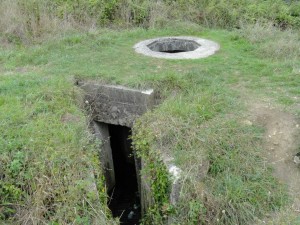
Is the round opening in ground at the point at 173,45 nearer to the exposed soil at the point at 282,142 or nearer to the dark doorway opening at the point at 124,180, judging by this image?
the dark doorway opening at the point at 124,180

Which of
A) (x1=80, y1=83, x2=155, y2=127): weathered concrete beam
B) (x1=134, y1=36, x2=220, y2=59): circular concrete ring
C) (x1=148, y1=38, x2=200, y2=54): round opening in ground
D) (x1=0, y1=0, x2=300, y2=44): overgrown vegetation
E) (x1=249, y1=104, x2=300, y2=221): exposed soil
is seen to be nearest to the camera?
(x1=249, y1=104, x2=300, y2=221): exposed soil

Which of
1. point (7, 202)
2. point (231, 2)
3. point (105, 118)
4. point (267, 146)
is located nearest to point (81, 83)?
point (105, 118)

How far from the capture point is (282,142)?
15.2 feet

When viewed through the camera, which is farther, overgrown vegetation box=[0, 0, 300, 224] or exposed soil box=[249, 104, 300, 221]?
exposed soil box=[249, 104, 300, 221]

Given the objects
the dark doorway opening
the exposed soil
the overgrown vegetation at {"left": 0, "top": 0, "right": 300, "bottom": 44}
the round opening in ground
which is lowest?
the dark doorway opening

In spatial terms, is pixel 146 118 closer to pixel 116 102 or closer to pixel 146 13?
pixel 116 102

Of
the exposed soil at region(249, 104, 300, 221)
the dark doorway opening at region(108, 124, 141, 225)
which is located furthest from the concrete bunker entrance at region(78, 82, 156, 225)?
the exposed soil at region(249, 104, 300, 221)

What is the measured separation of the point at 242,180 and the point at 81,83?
331 centimetres

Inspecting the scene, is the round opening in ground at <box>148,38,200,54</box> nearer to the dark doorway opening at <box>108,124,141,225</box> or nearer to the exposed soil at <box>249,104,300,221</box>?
the dark doorway opening at <box>108,124,141,225</box>

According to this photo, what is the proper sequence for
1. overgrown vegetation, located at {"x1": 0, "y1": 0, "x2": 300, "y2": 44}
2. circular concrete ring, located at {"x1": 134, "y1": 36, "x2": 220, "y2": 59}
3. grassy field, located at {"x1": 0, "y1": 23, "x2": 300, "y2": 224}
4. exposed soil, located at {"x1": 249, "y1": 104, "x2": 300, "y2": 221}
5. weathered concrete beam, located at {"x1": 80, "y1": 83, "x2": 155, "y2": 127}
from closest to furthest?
1. grassy field, located at {"x1": 0, "y1": 23, "x2": 300, "y2": 224}
2. exposed soil, located at {"x1": 249, "y1": 104, "x2": 300, "y2": 221}
3. weathered concrete beam, located at {"x1": 80, "y1": 83, "x2": 155, "y2": 127}
4. circular concrete ring, located at {"x1": 134, "y1": 36, "x2": 220, "y2": 59}
5. overgrown vegetation, located at {"x1": 0, "y1": 0, "x2": 300, "y2": 44}

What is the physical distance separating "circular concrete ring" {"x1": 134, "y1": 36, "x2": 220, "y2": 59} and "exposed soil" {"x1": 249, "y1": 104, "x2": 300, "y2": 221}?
2326 millimetres

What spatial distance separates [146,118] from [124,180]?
2.44 m

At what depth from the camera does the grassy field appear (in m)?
3.74

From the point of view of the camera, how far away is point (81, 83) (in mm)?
6164
